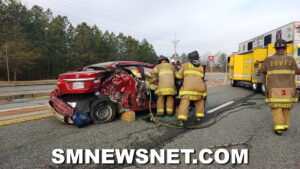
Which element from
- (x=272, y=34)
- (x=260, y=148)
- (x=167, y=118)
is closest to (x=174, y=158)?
(x=260, y=148)

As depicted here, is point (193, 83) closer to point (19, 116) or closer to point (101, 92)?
point (101, 92)

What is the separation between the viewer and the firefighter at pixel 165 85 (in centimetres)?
474

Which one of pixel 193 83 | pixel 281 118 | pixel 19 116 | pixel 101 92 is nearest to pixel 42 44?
pixel 19 116

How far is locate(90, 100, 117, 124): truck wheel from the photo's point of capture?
4.36 meters

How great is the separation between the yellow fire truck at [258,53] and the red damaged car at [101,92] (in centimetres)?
361

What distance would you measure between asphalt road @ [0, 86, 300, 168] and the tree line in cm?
2373

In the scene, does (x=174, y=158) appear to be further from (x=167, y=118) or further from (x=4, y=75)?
(x=4, y=75)

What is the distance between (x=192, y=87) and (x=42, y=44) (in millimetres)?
32003

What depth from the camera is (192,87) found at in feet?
13.9

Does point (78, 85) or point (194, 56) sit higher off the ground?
point (194, 56)

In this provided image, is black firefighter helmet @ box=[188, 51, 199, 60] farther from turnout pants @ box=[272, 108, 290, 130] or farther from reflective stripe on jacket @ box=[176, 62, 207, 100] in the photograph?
turnout pants @ box=[272, 108, 290, 130]

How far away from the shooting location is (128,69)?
16.6 ft

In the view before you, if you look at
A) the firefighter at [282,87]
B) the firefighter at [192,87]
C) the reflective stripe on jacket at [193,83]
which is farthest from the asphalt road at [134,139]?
the reflective stripe on jacket at [193,83]

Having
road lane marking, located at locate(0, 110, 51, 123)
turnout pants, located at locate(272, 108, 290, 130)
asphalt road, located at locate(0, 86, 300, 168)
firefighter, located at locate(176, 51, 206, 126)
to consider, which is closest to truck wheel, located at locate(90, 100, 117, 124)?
asphalt road, located at locate(0, 86, 300, 168)
